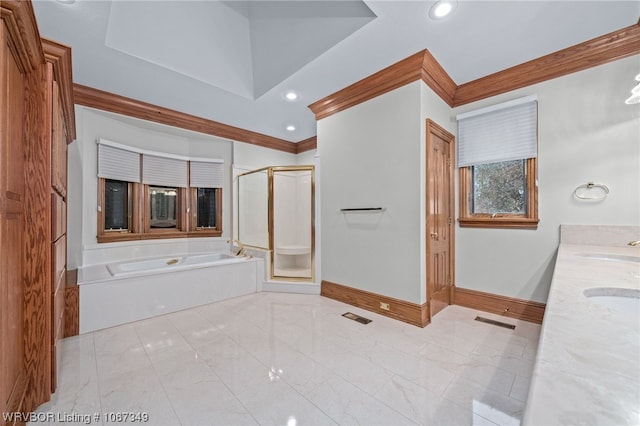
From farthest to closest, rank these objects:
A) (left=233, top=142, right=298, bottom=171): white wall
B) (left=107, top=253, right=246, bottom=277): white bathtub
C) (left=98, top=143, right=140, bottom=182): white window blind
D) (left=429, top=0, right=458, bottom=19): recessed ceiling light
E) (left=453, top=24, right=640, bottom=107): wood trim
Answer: (left=233, top=142, right=298, bottom=171): white wall < (left=98, top=143, right=140, bottom=182): white window blind < (left=107, top=253, right=246, bottom=277): white bathtub < (left=453, top=24, right=640, bottom=107): wood trim < (left=429, top=0, right=458, bottom=19): recessed ceiling light

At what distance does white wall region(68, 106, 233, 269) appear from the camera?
3104 millimetres

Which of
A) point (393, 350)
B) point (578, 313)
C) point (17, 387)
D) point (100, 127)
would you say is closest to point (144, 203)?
point (100, 127)

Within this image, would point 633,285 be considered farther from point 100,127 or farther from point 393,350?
point 100,127

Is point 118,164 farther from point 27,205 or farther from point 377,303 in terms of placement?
point 377,303

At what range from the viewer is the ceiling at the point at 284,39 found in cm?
199

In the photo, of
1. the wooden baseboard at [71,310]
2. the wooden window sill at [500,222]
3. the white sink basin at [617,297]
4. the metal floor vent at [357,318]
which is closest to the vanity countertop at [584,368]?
the white sink basin at [617,297]

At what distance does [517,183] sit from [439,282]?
50.6 inches

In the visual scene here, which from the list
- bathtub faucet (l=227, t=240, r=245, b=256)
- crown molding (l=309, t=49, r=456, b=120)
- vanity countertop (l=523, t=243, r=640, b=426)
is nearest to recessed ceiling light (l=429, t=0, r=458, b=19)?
crown molding (l=309, t=49, r=456, b=120)

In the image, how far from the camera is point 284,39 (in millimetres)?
2559

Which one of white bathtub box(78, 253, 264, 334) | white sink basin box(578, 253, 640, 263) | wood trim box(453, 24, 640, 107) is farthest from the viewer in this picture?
white bathtub box(78, 253, 264, 334)

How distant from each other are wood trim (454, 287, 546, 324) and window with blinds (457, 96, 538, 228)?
0.74m

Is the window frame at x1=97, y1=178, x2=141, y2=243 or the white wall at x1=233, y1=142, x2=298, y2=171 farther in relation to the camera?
the white wall at x1=233, y1=142, x2=298, y2=171

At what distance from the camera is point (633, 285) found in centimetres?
97

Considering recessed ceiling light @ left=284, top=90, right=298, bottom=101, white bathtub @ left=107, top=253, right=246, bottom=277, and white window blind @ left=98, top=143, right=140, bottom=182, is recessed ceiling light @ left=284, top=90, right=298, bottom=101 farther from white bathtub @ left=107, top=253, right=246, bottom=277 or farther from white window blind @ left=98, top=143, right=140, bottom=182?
white window blind @ left=98, top=143, right=140, bottom=182
